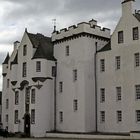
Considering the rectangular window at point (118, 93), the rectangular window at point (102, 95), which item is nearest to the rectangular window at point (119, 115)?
the rectangular window at point (118, 93)

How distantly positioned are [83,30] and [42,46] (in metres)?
7.95

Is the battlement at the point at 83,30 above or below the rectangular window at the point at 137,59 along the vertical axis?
above

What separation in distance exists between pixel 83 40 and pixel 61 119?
35.9 feet

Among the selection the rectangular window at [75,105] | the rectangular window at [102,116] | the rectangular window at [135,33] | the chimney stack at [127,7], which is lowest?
the rectangular window at [102,116]

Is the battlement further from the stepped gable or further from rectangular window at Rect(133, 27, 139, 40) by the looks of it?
rectangular window at Rect(133, 27, 139, 40)

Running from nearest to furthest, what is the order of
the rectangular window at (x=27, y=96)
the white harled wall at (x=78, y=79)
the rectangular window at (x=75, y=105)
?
the white harled wall at (x=78, y=79) < the rectangular window at (x=75, y=105) < the rectangular window at (x=27, y=96)

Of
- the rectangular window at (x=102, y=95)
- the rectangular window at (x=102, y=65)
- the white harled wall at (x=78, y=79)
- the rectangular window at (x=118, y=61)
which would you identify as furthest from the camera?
the rectangular window at (x=102, y=65)

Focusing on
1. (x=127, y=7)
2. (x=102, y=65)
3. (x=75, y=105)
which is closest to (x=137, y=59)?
(x=102, y=65)

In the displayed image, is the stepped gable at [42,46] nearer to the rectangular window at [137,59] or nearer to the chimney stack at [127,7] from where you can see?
the chimney stack at [127,7]

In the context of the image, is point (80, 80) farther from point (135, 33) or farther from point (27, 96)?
point (135, 33)

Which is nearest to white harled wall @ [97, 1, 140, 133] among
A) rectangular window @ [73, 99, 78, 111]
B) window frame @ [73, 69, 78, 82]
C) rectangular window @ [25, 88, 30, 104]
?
rectangular window @ [73, 99, 78, 111]

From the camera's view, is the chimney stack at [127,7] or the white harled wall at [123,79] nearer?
the white harled wall at [123,79]

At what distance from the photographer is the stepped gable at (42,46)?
5369 cm

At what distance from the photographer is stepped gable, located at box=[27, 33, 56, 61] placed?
176 ft
